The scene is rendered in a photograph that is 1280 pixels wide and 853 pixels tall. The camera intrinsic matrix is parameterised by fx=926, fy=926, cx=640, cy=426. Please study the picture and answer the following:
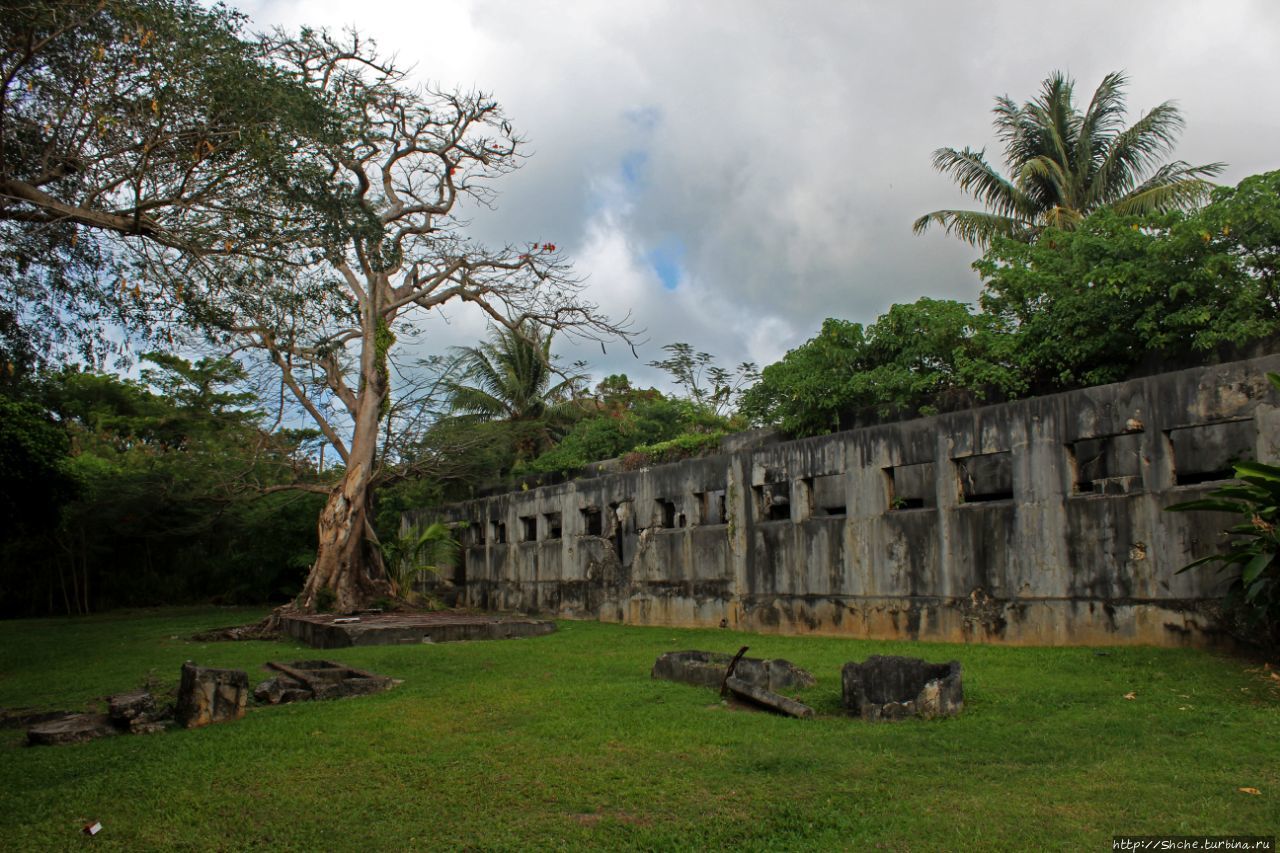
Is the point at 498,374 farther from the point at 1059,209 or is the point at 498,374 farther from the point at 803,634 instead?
the point at 803,634

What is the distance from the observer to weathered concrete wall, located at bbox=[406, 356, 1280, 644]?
815cm

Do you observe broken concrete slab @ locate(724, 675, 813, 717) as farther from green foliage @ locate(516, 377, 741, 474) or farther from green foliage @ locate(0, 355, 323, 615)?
green foliage @ locate(0, 355, 323, 615)

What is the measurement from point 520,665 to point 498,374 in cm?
1765

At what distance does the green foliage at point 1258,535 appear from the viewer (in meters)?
6.44

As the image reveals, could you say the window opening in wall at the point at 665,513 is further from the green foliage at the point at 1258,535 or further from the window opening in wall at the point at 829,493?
the green foliage at the point at 1258,535

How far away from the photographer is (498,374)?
26594 millimetres

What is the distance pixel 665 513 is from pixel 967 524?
602 centimetres

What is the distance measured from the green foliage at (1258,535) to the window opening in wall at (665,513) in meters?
8.69

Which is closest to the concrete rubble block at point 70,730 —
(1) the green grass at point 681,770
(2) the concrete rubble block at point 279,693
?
(1) the green grass at point 681,770

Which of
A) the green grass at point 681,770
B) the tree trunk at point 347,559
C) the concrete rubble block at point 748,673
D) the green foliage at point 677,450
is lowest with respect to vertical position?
the green grass at point 681,770

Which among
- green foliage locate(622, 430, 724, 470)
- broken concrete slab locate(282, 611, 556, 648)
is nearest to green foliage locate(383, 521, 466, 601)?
broken concrete slab locate(282, 611, 556, 648)

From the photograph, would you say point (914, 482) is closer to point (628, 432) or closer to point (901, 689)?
point (901, 689)

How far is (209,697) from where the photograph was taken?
6645mm

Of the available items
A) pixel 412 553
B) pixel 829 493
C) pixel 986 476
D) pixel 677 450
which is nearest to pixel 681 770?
pixel 986 476
